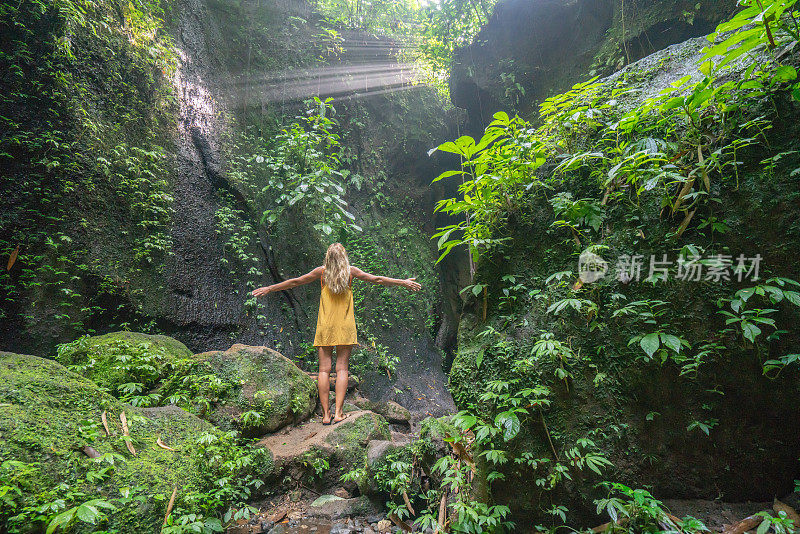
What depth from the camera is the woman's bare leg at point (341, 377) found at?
Answer: 4137 mm

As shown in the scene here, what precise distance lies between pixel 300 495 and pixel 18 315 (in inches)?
139

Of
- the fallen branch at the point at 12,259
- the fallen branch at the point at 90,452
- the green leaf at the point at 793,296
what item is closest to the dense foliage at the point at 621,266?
the green leaf at the point at 793,296

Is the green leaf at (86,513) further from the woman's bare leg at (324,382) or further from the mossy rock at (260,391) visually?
the woman's bare leg at (324,382)

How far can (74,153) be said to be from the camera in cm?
404

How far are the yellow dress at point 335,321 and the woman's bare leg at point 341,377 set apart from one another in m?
0.17

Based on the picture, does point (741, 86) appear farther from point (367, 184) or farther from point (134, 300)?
point (367, 184)

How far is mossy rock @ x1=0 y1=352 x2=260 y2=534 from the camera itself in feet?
5.82

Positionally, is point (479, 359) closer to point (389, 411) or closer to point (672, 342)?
point (672, 342)

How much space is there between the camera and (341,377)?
427 centimetres

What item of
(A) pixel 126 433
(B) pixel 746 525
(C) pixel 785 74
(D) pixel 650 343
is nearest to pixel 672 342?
(D) pixel 650 343

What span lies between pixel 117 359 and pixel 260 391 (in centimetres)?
145

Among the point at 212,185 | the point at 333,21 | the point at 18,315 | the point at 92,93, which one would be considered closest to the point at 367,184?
the point at 212,185

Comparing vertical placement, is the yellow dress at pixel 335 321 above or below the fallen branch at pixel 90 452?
above

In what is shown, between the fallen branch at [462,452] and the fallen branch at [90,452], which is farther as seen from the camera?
the fallen branch at [462,452]
